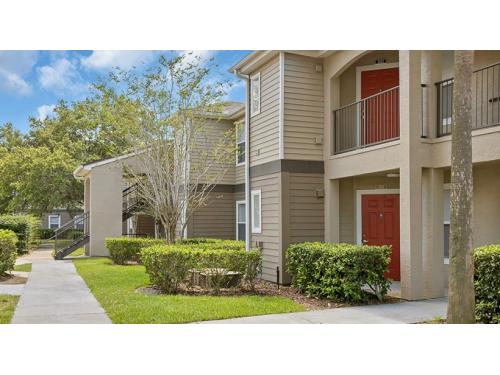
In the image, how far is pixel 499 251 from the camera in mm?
6859

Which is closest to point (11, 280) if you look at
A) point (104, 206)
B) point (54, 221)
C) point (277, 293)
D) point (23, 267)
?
point (23, 267)

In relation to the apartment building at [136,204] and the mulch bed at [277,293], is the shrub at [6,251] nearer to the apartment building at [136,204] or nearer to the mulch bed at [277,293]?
the mulch bed at [277,293]

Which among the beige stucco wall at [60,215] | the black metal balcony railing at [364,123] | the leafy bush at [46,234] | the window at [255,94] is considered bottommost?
the leafy bush at [46,234]

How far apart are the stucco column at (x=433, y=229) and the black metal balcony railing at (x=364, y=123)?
5.76ft

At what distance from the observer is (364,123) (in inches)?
433

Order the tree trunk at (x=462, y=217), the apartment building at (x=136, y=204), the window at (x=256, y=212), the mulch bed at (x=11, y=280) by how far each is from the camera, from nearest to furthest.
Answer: the tree trunk at (x=462, y=217) < the mulch bed at (x=11, y=280) < the window at (x=256, y=212) < the apartment building at (x=136, y=204)

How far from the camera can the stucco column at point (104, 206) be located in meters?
18.8

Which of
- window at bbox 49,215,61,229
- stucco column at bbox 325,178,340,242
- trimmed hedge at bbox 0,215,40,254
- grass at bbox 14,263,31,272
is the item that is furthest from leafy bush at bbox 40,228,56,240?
stucco column at bbox 325,178,340,242

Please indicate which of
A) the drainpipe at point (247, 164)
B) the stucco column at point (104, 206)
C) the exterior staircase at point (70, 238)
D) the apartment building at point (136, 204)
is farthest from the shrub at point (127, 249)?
the drainpipe at point (247, 164)

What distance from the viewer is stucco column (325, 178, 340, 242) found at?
36.7 feet

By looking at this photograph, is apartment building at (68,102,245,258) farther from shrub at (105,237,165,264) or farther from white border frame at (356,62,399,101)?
white border frame at (356,62,399,101)

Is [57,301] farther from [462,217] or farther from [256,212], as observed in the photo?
[462,217]

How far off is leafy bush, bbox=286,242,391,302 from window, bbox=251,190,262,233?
256 cm
